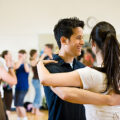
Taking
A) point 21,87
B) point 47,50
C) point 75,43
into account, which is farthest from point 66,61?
point 47,50

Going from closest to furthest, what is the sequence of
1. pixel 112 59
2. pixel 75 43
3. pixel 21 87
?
pixel 112 59, pixel 75 43, pixel 21 87

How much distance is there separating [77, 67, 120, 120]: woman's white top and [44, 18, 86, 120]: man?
9.9 inches

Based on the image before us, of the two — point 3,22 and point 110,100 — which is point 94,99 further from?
point 3,22

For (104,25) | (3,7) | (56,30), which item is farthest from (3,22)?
(104,25)

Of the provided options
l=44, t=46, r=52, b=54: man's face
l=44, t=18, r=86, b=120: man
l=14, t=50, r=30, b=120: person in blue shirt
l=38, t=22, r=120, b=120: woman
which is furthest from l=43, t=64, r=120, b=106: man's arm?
l=44, t=46, r=52, b=54: man's face

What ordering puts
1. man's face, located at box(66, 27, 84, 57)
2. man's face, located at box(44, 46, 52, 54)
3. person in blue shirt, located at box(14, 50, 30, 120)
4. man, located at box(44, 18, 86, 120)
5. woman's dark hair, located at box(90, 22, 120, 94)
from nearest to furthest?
woman's dark hair, located at box(90, 22, 120, 94) < man, located at box(44, 18, 86, 120) < man's face, located at box(66, 27, 84, 57) < person in blue shirt, located at box(14, 50, 30, 120) < man's face, located at box(44, 46, 52, 54)

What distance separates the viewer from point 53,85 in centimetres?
109

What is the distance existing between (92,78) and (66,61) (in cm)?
50

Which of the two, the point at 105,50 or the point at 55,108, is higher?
the point at 105,50

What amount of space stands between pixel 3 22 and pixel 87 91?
5.15 m

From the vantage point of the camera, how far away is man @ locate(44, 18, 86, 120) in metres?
1.39

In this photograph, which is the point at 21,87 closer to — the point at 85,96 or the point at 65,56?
the point at 65,56

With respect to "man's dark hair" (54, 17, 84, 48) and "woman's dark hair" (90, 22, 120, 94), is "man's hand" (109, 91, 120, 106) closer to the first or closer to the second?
"woman's dark hair" (90, 22, 120, 94)

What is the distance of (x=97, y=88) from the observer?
3.59 feet
